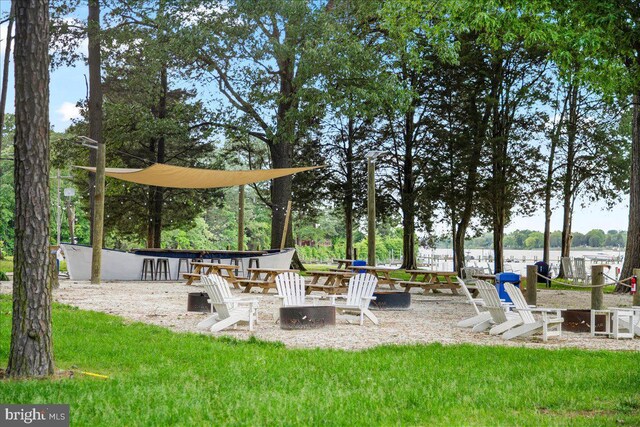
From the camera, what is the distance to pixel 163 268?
23.2 metres

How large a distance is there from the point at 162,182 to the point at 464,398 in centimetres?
1559

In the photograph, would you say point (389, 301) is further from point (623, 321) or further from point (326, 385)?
point (326, 385)

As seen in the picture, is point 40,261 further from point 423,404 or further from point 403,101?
point 403,101

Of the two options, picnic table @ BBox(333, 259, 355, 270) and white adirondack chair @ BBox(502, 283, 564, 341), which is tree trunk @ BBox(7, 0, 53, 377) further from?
picnic table @ BBox(333, 259, 355, 270)

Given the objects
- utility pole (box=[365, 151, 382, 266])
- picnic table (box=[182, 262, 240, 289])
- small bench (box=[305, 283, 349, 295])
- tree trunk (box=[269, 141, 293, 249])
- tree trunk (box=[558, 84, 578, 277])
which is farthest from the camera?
tree trunk (box=[558, 84, 578, 277])

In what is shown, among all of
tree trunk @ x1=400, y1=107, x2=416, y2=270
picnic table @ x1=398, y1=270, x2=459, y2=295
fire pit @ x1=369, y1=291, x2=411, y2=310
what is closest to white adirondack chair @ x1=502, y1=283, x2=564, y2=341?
fire pit @ x1=369, y1=291, x2=411, y2=310

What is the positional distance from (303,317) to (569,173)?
20424 millimetres

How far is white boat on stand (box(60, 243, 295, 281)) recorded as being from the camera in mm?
21391

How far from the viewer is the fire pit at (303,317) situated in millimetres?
10477

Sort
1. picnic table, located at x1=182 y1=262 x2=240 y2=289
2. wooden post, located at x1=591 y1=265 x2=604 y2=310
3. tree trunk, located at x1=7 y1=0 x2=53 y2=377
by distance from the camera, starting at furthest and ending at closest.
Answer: picnic table, located at x1=182 y1=262 x2=240 y2=289 → wooden post, located at x1=591 y1=265 x2=604 y2=310 → tree trunk, located at x1=7 y1=0 x2=53 y2=377

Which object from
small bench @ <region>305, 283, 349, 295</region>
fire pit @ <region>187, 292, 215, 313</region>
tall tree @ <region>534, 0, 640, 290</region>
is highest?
tall tree @ <region>534, 0, 640, 290</region>

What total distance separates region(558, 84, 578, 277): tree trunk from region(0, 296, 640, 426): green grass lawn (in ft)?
68.7

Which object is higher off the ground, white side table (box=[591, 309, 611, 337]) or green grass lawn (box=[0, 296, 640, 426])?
white side table (box=[591, 309, 611, 337])

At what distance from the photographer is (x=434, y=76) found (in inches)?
1179
